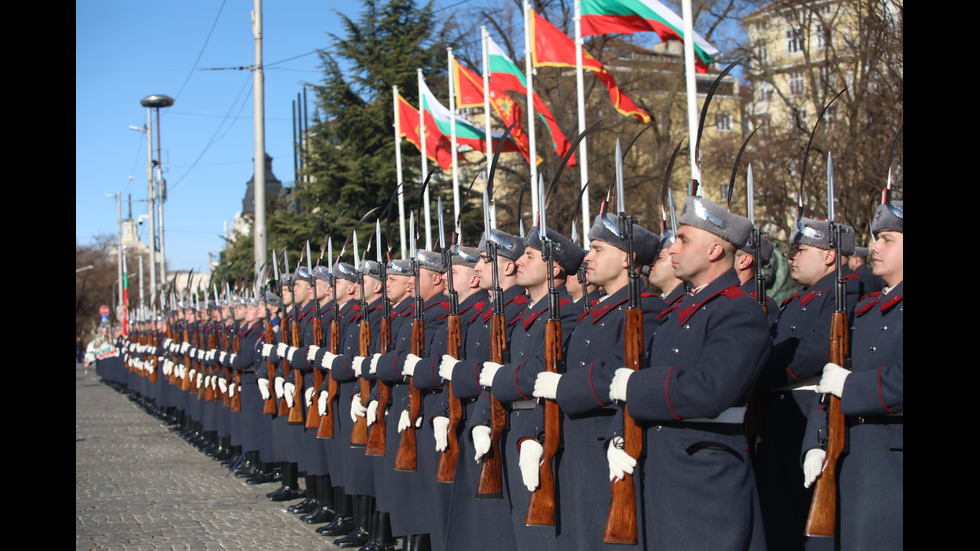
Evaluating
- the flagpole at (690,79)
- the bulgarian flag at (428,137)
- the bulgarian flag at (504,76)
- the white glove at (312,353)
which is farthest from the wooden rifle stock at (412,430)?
the bulgarian flag at (428,137)

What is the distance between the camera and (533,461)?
4.64 metres

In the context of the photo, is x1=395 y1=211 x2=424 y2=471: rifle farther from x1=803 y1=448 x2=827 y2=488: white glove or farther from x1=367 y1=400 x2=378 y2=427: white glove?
x1=803 y1=448 x2=827 y2=488: white glove

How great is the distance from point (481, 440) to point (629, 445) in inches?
50.3

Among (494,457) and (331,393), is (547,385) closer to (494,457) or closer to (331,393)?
(494,457)

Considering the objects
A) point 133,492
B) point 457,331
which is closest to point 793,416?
point 457,331

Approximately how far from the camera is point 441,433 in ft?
19.3

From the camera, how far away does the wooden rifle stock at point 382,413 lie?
6957 millimetres

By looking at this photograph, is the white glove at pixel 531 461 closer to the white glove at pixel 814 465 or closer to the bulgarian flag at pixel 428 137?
the white glove at pixel 814 465

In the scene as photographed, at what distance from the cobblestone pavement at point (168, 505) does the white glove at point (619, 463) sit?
409cm

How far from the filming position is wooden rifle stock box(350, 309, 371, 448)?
7.19 m

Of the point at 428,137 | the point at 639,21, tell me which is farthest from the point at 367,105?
the point at 639,21
